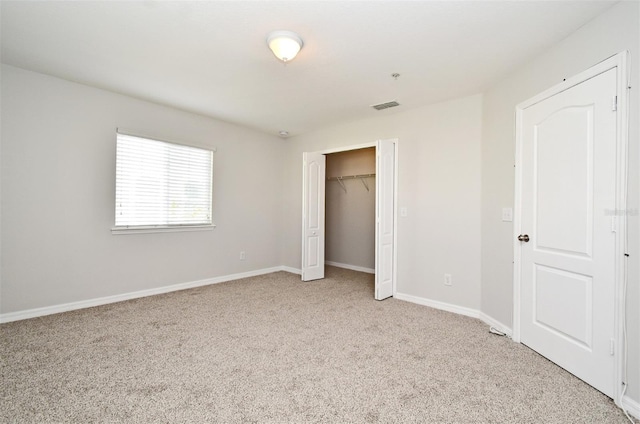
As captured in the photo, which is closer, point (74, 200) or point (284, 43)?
point (284, 43)

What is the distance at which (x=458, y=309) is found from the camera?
3.53 metres

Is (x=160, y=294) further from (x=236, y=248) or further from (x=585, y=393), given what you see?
(x=585, y=393)

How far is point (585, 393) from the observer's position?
1966mm

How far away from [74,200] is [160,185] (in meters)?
0.96

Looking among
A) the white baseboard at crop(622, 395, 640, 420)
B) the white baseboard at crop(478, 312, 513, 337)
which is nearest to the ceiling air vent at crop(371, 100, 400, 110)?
the white baseboard at crop(478, 312, 513, 337)

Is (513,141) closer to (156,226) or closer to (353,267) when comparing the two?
(353,267)

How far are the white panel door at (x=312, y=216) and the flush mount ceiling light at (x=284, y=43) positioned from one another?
2506 millimetres

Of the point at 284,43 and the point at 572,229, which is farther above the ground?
the point at 284,43

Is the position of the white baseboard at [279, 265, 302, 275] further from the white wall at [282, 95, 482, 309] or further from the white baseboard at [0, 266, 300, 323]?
the white wall at [282, 95, 482, 309]

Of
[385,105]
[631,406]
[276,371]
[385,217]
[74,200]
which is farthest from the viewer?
[385,217]

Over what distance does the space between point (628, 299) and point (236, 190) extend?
475 centimetres

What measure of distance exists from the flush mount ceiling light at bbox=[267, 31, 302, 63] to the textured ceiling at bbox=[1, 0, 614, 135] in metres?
0.06

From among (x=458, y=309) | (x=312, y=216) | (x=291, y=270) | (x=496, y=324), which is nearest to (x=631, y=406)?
(x=496, y=324)

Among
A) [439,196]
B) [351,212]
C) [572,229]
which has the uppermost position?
[439,196]
